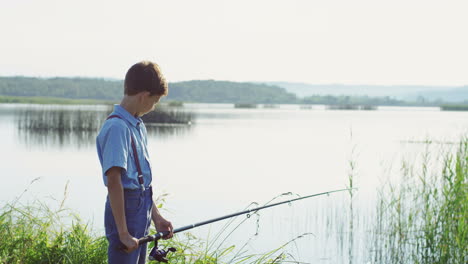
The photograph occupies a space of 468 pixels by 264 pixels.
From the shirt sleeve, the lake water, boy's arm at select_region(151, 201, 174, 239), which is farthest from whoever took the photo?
the lake water

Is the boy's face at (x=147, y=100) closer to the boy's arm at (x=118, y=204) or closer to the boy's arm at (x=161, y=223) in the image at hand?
the boy's arm at (x=118, y=204)

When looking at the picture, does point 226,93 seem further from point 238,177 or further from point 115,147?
point 115,147

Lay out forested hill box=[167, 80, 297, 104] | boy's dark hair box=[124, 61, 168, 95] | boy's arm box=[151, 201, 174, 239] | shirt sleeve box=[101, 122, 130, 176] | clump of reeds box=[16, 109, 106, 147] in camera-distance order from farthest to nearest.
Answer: forested hill box=[167, 80, 297, 104]
clump of reeds box=[16, 109, 106, 147]
boy's arm box=[151, 201, 174, 239]
boy's dark hair box=[124, 61, 168, 95]
shirt sleeve box=[101, 122, 130, 176]

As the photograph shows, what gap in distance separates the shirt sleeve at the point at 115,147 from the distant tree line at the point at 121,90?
261 feet

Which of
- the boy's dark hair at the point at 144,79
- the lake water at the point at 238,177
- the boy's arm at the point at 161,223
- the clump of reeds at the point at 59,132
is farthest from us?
the clump of reeds at the point at 59,132

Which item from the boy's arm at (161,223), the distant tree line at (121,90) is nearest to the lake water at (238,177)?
the boy's arm at (161,223)

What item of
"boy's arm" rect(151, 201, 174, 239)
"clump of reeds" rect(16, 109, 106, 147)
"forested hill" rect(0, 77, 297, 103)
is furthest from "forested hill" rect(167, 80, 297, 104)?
"boy's arm" rect(151, 201, 174, 239)

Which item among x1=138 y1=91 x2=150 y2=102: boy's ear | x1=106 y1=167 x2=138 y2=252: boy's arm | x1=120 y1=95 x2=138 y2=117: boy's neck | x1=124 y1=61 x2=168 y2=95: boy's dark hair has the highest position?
x1=124 y1=61 x2=168 y2=95: boy's dark hair

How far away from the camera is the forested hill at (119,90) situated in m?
85.9

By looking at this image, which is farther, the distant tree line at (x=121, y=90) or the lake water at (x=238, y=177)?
the distant tree line at (x=121, y=90)

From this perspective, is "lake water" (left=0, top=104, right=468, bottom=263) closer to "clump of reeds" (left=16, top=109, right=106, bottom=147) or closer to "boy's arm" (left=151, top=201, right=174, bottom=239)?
"clump of reeds" (left=16, top=109, right=106, bottom=147)

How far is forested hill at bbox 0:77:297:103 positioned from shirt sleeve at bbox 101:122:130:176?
7968 cm

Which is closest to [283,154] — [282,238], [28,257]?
[282,238]

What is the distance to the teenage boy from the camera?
240cm
